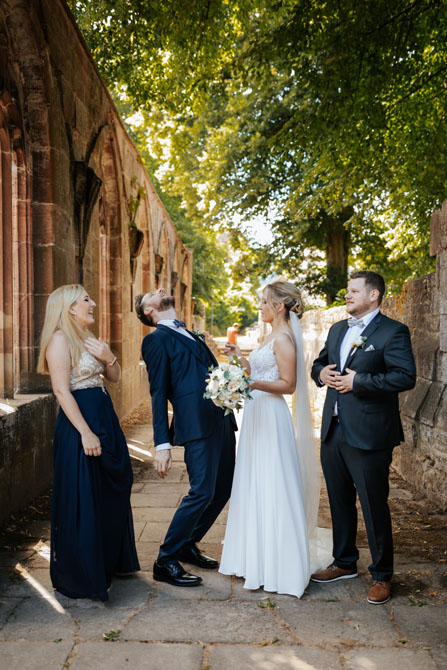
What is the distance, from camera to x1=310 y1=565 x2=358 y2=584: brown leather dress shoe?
4125 mm

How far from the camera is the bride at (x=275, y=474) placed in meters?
3.93

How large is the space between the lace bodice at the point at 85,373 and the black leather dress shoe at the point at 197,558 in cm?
136

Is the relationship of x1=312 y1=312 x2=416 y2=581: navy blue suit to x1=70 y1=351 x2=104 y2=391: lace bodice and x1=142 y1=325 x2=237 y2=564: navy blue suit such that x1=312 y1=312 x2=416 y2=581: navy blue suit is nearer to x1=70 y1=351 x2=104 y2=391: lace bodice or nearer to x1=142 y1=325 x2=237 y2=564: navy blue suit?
x1=142 y1=325 x2=237 y2=564: navy blue suit

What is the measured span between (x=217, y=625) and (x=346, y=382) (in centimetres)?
159

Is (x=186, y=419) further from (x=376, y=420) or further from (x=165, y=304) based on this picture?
(x=376, y=420)

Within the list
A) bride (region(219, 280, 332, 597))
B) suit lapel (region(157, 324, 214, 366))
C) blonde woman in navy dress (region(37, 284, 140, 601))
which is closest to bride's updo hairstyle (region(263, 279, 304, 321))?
bride (region(219, 280, 332, 597))

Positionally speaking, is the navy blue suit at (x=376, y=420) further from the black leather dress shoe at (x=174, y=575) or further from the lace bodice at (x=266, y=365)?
the black leather dress shoe at (x=174, y=575)

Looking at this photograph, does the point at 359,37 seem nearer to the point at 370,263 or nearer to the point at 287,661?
the point at 287,661

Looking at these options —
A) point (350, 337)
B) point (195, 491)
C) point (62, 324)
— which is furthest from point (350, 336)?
point (62, 324)

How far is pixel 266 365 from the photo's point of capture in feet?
13.9

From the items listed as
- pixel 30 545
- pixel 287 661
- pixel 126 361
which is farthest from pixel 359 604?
pixel 126 361

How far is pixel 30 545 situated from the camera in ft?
15.5

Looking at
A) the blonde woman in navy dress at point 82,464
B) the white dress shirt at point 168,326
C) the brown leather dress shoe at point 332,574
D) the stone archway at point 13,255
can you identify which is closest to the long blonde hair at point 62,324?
the blonde woman in navy dress at point 82,464

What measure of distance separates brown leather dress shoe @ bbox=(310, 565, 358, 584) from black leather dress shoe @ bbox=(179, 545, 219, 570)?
697 millimetres
